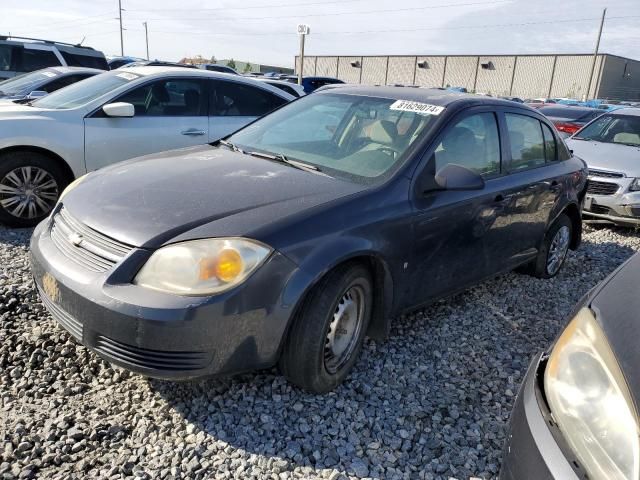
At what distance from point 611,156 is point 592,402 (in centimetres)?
682

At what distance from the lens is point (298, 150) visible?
3.53m

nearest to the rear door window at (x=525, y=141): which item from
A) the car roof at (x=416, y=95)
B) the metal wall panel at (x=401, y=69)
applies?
the car roof at (x=416, y=95)

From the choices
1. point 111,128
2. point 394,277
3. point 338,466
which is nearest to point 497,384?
point 394,277

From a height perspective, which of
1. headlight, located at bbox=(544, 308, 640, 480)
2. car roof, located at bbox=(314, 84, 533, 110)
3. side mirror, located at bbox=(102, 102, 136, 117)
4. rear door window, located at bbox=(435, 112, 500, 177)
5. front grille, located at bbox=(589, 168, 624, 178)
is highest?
car roof, located at bbox=(314, 84, 533, 110)

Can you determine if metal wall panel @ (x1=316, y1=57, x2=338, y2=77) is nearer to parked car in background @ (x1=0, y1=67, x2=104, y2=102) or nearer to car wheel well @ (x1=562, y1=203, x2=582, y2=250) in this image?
parked car in background @ (x1=0, y1=67, x2=104, y2=102)

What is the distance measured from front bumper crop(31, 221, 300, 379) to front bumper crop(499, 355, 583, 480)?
107 cm

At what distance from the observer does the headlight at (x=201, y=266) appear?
90.9 inches

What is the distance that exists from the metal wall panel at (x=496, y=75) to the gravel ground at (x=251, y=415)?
178 ft

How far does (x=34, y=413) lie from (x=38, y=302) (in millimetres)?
1143

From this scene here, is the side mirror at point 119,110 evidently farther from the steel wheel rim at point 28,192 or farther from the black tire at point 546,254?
the black tire at point 546,254

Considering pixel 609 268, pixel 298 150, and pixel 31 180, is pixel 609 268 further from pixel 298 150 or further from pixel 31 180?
pixel 31 180

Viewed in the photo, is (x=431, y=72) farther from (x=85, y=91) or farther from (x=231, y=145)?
(x=231, y=145)

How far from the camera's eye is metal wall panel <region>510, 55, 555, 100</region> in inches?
2010

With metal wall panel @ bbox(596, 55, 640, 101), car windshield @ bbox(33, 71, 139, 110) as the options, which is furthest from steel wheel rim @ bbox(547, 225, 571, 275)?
metal wall panel @ bbox(596, 55, 640, 101)
